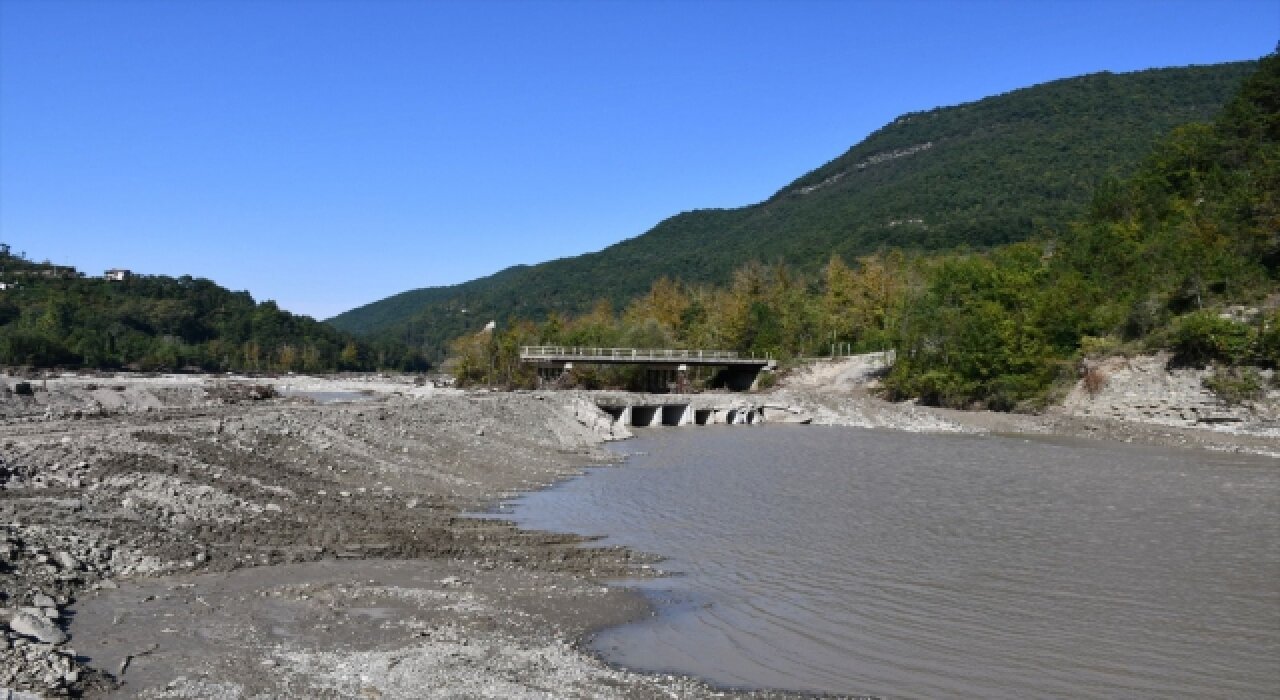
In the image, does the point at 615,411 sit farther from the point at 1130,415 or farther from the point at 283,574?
the point at 283,574

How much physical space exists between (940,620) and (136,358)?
459ft

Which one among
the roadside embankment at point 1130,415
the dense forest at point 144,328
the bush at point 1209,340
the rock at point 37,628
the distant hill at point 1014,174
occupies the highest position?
the distant hill at point 1014,174

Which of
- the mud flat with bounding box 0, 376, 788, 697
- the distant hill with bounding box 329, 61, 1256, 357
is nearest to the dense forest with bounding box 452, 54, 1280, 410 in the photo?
the mud flat with bounding box 0, 376, 788, 697

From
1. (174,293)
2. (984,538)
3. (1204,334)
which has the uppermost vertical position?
(174,293)

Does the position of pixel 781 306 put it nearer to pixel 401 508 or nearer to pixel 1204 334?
pixel 1204 334

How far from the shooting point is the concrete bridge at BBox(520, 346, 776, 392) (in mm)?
71625

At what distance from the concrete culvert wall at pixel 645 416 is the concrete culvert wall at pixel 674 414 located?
1.24m

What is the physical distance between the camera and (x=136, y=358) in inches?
5069

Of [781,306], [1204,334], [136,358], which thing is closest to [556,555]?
[1204,334]

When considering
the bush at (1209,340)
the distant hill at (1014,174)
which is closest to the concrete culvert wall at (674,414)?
the bush at (1209,340)

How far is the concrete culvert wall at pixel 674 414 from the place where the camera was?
60662 mm

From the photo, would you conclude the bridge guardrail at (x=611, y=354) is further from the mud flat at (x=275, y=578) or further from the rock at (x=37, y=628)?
the rock at (x=37, y=628)

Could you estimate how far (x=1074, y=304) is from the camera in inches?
2457

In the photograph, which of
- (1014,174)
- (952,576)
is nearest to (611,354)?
(952,576)
